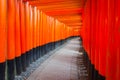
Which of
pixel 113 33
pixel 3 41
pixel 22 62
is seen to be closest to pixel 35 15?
pixel 22 62

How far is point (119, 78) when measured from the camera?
2.29m

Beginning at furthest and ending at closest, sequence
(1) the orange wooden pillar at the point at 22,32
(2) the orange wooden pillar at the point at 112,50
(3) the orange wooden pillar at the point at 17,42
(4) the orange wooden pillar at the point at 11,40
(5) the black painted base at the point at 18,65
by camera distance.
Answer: (1) the orange wooden pillar at the point at 22,32
(5) the black painted base at the point at 18,65
(3) the orange wooden pillar at the point at 17,42
(4) the orange wooden pillar at the point at 11,40
(2) the orange wooden pillar at the point at 112,50

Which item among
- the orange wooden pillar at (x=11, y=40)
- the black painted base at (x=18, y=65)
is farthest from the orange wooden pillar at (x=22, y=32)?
the orange wooden pillar at (x=11, y=40)

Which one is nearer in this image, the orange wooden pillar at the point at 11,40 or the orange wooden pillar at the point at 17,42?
the orange wooden pillar at the point at 11,40

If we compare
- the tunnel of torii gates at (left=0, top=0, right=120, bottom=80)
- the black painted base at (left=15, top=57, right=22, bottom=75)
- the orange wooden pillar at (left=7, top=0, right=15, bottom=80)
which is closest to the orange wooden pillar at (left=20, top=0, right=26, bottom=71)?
the tunnel of torii gates at (left=0, top=0, right=120, bottom=80)

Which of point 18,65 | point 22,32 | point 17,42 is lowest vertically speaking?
point 18,65

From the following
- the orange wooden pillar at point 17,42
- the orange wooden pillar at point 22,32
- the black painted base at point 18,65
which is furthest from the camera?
the orange wooden pillar at point 22,32

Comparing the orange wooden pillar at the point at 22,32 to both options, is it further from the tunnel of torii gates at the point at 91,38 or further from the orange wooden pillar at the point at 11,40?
the orange wooden pillar at the point at 11,40

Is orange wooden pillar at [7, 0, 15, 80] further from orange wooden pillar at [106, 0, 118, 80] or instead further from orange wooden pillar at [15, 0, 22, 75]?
orange wooden pillar at [106, 0, 118, 80]

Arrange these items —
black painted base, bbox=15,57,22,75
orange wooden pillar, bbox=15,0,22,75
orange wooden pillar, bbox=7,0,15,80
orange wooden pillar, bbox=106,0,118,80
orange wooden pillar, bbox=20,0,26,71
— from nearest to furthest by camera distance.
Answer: orange wooden pillar, bbox=106,0,118,80, orange wooden pillar, bbox=7,0,15,80, orange wooden pillar, bbox=15,0,22,75, black painted base, bbox=15,57,22,75, orange wooden pillar, bbox=20,0,26,71

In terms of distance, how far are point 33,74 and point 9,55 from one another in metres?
1.63

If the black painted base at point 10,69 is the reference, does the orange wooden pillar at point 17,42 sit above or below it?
above

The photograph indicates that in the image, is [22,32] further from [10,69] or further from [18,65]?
[10,69]

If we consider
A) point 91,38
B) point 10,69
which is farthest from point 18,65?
point 91,38
